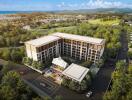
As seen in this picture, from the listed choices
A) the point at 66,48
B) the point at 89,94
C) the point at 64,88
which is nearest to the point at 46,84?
the point at 64,88

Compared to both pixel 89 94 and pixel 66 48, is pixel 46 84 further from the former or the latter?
pixel 66 48

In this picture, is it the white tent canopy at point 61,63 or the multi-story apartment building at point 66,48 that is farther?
the multi-story apartment building at point 66,48

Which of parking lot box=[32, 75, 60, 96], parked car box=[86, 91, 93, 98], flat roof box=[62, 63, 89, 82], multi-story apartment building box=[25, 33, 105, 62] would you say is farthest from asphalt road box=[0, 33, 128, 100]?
multi-story apartment building box=[25, 33, 105, 62]

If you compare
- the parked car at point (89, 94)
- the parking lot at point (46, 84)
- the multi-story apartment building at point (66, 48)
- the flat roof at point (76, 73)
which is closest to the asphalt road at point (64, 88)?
the parking lot at point (46, 84)

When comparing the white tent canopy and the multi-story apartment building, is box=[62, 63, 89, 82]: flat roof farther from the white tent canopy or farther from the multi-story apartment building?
the multi-story apartment building

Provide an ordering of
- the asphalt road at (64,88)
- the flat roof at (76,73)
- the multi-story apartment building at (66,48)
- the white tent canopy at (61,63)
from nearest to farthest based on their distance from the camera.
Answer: the asphalt road at (64,88), the flat roof at (76,73), the white tent canopy at (61,63), the multi-story apartment building at (66,48)

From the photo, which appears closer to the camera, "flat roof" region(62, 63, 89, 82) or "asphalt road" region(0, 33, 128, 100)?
"asphalt road" region(0, 33, 128, 100)

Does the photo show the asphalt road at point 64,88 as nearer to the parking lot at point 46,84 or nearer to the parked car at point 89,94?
the parking lot at point 46,84

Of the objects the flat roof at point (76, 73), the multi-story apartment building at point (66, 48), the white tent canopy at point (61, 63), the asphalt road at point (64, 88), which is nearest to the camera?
the asphalt road at point (64, 88)

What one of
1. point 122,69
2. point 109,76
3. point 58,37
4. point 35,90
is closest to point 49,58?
point 58,37

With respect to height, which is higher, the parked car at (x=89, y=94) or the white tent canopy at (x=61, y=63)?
the white tent canopy at (x=61, y=63)
